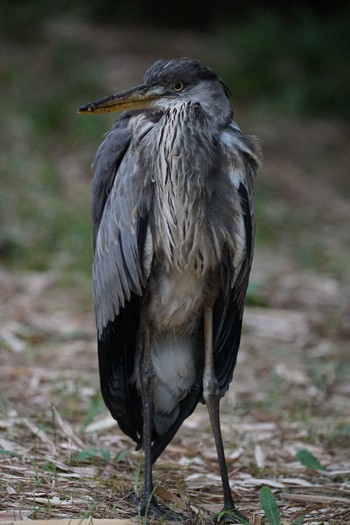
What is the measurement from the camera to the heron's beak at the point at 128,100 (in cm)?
388

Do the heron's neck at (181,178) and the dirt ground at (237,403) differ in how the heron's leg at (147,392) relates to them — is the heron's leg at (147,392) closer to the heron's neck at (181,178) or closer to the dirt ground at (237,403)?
the dirt ground at (237,403)

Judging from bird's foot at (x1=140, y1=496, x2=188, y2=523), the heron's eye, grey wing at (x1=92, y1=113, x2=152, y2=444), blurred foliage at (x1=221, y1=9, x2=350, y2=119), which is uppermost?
blurred foliage at (x1=221, y1=9, x2=350, y2=119)

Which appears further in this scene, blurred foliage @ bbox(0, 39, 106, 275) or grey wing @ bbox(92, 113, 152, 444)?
blurred foliage @ bbox(0, 39, 106, 275)

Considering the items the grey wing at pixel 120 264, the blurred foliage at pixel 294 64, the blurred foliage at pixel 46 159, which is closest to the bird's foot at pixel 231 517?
the grey wing at pixel 120 264

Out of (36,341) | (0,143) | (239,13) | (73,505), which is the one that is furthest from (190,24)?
(73,505)

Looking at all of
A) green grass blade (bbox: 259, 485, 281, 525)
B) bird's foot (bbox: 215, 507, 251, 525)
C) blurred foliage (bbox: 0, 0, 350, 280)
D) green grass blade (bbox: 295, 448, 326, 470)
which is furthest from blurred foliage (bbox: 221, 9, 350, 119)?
green grass blade (bbox: 259, 485, 281, 525)

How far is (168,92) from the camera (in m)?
3.91

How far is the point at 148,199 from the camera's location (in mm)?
3855

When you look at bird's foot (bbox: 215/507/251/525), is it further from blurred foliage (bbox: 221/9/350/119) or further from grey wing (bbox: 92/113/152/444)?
blurred foliage (bbox: 221/9/350/119)

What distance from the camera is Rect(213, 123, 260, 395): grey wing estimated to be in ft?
12.8

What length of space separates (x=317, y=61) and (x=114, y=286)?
897cm

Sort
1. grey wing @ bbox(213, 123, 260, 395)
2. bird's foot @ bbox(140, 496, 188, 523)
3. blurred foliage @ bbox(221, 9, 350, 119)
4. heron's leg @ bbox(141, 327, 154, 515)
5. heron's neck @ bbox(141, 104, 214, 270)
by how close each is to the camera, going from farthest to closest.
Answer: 1. blurred foliage @ bbox(221, 9, 350, 119)
2. heron's leg @ bbox(141, 327, 154, 515)
3. grey wing @ bbox(213, 123, 260, 395)
4. heron's neck @ bbox(141, 104, 214, 270)
5. bird's foot @ bbox(140, 496, 188, 523)

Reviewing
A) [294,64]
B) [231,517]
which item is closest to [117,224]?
[231,517]

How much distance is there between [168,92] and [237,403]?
2.34 m
